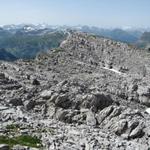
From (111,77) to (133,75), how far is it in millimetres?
10029

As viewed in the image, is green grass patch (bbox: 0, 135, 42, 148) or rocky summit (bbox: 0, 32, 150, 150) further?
rocky summit (bbox: 0, 32, 150, 150)

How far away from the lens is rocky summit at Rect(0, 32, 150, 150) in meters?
43.8

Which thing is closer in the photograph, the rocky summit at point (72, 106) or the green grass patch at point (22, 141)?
the green grass patch at point (22, 141)

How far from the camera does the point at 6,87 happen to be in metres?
67.8

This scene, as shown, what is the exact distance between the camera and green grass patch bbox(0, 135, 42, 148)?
3959cm

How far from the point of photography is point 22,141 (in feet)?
135

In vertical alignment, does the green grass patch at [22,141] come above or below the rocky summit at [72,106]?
above

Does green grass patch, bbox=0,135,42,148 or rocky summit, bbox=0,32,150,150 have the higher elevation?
green grass patch, bbox=0,135,42,148

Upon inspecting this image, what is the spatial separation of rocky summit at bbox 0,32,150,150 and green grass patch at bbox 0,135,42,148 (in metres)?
0.04

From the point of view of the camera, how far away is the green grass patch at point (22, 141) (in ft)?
130

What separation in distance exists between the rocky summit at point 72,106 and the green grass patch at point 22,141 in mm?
45

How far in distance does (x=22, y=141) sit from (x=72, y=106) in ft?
63.0

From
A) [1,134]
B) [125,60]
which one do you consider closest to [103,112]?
[1,134]

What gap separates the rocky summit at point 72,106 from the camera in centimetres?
4381
